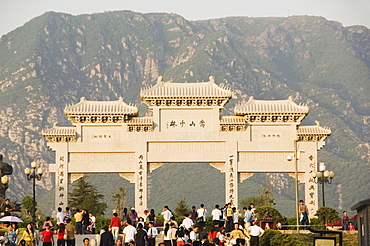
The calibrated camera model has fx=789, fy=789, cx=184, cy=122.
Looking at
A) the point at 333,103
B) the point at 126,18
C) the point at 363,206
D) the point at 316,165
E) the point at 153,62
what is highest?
the point at 126,18

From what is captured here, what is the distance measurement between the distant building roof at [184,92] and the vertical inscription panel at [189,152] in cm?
191

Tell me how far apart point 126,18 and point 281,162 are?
10931 centimetres

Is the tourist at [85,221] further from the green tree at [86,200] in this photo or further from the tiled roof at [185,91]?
the green tree at [86,200]

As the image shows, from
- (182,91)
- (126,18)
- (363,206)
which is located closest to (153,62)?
(126,18)

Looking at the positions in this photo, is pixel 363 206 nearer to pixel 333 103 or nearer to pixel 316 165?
pixel 316 165

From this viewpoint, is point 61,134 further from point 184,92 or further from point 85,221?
point 85,221

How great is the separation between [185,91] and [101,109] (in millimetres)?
3846

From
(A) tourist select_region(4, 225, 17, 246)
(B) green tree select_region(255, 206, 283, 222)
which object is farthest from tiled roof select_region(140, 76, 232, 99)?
(A) tourist select_region(4, 225, 17, 246)

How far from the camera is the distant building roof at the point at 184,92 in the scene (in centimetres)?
3503

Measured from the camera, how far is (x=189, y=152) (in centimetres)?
3519

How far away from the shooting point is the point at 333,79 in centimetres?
12200

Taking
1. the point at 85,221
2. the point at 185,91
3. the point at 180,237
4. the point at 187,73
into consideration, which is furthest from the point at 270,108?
the point at 187,73

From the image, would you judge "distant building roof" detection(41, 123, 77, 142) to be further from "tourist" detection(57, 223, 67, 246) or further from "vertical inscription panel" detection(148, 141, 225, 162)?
"tourist" detection(57, 223, 67, 246)

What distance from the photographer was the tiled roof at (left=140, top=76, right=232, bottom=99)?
115 ft
